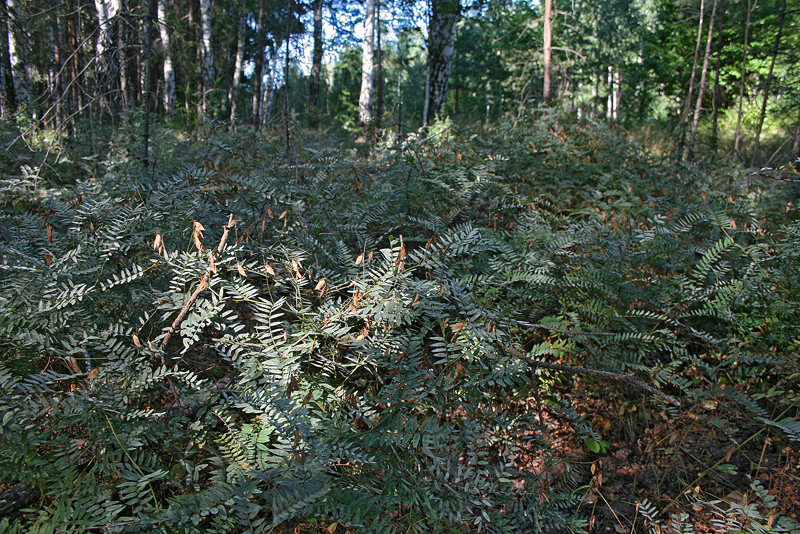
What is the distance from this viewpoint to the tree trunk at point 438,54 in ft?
29.7

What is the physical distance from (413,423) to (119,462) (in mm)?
1044

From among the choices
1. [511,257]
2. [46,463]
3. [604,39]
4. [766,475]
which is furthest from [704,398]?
[604,39]

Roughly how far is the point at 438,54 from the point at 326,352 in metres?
8.41

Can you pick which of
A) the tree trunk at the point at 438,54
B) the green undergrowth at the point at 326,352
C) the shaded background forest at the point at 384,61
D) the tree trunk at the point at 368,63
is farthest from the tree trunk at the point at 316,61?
the green undergrowth at the point at 326,352

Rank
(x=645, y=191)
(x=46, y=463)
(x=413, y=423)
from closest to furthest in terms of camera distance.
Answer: (x=46, y=463) < (x=413, y=423) < (x=645, y=191)

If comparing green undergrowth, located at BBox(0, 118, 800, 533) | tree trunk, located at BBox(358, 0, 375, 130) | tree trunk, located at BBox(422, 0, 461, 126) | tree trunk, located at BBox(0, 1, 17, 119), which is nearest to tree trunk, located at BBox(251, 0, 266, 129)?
tree trunk, located at BBox(358, 0, 375, 130)

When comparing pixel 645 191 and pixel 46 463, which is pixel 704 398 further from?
pixel 46 463

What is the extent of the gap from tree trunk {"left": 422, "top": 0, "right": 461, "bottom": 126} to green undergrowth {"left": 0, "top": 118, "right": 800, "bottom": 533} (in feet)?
20.3

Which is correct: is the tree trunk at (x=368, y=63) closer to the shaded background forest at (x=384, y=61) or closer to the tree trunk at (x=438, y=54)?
the shaded background forest at (x=384, y=61)

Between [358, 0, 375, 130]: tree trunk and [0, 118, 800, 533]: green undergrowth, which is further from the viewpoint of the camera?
[358, 0, 375, 130]: tree trunk

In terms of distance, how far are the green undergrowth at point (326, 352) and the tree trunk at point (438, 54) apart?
6.20m

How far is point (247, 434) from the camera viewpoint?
69.3 inches

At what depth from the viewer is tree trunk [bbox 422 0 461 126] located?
9039mm

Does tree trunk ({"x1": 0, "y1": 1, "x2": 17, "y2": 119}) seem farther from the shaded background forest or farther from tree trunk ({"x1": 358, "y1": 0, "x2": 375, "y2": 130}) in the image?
tree trunk ({"x1": 358, "y1": 0, "x2": 375, "y2": 130})
